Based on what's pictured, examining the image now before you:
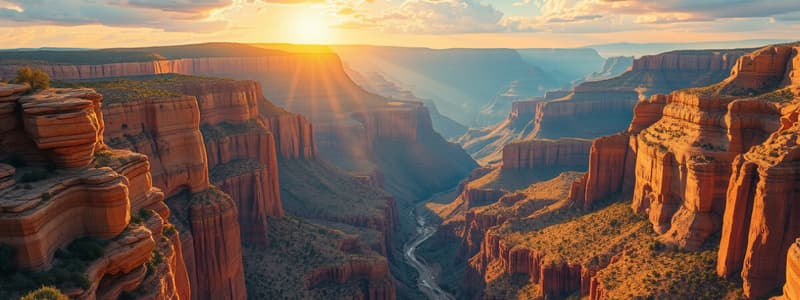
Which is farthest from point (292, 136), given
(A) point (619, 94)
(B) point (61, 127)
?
(A) point (619, 94)

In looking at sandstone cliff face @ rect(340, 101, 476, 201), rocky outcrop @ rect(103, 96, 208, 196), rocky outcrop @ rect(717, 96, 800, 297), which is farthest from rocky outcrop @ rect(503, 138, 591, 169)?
rocky outcrop @ rect(103, 96, 208, 196)

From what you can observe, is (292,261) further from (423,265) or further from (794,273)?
(794,273)

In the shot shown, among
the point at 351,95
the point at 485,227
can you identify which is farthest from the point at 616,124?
the point at 485,227

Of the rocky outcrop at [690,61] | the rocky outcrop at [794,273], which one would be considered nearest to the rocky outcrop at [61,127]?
the rocky outcrop at [794,273]

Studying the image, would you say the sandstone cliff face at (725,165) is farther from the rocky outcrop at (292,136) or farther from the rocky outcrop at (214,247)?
the rocky outcrop at (292,136)

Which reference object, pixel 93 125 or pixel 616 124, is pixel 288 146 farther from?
pixel 616 124
